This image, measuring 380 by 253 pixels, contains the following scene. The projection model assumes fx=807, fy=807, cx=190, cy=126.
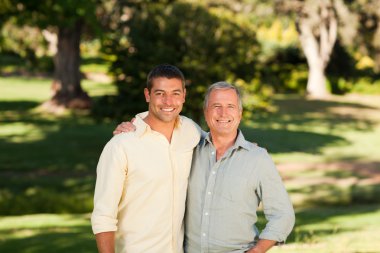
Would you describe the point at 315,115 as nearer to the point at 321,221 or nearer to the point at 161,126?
the point at 321,221

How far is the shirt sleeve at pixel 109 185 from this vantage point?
174 inches

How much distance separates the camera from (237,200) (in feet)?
14.7

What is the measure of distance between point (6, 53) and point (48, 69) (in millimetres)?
10559

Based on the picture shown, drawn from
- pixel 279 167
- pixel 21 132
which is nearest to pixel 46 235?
pixel 279 167

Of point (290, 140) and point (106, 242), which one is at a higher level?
point (106, 242)

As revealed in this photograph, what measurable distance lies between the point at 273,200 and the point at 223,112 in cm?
56

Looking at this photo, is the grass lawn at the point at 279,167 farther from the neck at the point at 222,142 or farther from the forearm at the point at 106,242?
the forearm at the point at 106,242

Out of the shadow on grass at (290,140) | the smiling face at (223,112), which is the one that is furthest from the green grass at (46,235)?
the shadow on grass at (290,140)

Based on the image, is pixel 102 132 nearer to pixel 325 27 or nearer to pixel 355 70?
pixel 325 27

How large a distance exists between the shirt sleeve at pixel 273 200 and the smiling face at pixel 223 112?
0.79 ft

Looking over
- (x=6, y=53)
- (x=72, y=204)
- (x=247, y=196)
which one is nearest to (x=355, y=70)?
(x=6, y=53)

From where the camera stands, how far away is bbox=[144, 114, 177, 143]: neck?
4.62 metres

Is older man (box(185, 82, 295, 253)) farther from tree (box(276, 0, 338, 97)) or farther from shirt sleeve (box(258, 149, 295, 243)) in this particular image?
tree (box(276, 0, 338, 97))

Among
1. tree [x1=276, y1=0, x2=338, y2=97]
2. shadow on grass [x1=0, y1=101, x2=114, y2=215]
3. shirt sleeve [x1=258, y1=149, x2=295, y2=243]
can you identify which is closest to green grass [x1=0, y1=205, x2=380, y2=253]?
shadow on grass [x1=0, y1=101, x2=114, y2=215]
